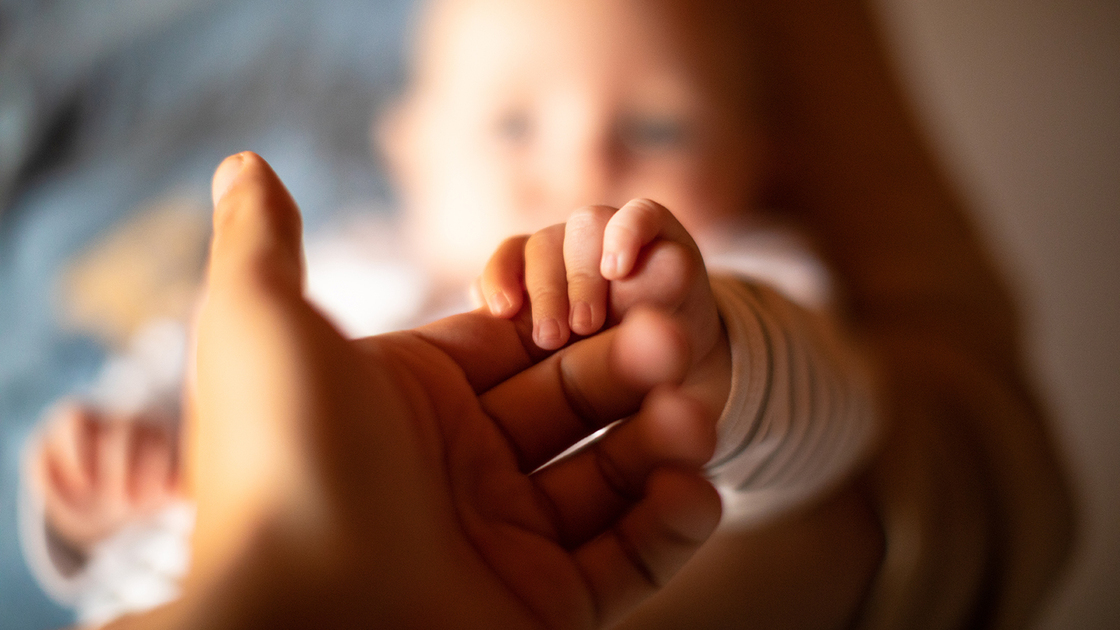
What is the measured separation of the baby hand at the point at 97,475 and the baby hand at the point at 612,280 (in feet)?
1.43

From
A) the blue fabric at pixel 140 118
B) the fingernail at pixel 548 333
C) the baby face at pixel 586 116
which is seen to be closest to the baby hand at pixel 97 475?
the blue fabric at pixel 140 118

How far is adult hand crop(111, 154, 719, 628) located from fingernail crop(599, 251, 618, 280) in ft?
0.08

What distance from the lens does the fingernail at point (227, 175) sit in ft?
0.87

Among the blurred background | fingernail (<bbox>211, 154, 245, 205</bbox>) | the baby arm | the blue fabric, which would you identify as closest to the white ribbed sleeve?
the baby arm

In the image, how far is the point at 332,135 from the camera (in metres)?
0.85

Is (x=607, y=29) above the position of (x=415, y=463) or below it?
above

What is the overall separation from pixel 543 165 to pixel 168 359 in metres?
0.45

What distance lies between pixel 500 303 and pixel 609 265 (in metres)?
0.06

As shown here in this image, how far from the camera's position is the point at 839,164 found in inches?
28.6

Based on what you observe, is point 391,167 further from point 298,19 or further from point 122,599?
point 122,599

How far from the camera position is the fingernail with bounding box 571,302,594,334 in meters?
0.28

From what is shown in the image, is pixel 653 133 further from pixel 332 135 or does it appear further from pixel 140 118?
pixel 140 118

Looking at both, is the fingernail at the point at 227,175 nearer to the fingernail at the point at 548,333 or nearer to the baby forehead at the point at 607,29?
the fingernail at the point at 548,333

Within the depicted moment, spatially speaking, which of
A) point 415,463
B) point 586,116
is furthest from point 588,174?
point 415,463
